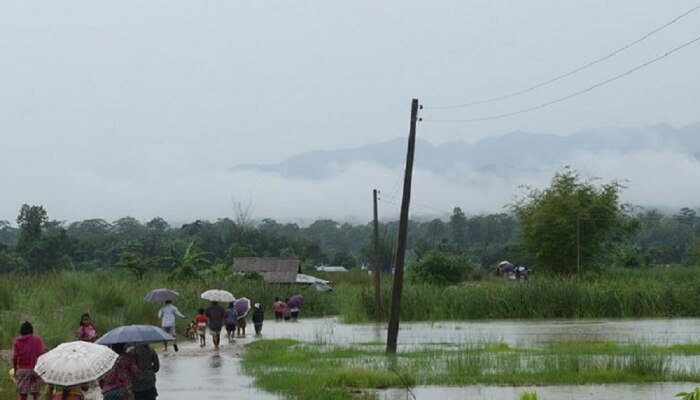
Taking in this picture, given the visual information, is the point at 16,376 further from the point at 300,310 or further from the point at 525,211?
the point at 525,211

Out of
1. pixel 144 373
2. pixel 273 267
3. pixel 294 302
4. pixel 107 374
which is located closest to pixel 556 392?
pixel 144 373

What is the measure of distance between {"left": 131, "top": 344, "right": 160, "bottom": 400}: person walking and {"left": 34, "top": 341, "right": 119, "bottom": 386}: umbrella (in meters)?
2.18

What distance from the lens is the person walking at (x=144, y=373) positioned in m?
14.8

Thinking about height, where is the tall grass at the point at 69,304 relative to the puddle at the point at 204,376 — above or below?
above

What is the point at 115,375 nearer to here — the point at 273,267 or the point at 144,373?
the point at 144,373

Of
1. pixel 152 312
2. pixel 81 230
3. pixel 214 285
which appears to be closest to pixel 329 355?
pixel 152 312

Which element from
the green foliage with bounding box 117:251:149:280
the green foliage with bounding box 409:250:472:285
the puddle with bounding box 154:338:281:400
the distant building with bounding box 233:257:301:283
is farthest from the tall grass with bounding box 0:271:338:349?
the distant building with bounding box 233:257:301:283

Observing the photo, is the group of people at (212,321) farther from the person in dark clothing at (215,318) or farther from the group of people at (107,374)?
the group of people at (107,374)

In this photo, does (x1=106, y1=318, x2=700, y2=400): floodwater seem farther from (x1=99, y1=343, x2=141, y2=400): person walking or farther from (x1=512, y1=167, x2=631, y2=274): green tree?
(x1=512, y1=167, x2=631, y2=274): green tree

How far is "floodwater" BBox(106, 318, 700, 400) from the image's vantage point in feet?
63.8

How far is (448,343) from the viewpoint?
33.3 metres

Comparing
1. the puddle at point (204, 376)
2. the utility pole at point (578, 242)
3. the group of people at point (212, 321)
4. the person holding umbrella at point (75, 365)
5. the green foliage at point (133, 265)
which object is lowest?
the puddle at point (204, 376)

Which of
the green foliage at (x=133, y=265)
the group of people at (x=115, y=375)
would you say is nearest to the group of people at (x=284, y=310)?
the green foliage at (x=133, y=265)

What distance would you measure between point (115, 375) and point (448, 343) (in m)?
20.4
